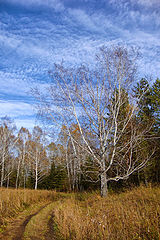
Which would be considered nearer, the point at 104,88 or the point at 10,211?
the point at 10,211

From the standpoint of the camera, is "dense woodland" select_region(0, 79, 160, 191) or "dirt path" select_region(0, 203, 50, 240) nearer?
"dirt path" select_region(0, 203, 50, 240)

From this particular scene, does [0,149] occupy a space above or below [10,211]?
above

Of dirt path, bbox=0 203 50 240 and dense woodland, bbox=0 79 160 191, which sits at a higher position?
dense woodland, bbox=0 79 160 191

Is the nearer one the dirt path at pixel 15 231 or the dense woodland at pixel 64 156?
the dirt path at pixel 15 231

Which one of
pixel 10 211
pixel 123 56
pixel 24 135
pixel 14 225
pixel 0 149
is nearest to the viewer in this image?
pixel 14 225

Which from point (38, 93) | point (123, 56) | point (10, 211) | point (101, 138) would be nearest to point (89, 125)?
point (101, 138)

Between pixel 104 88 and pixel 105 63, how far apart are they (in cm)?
136

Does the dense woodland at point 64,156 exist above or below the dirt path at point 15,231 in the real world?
above

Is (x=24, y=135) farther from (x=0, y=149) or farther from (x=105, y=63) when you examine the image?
→ (x=105, y=63)

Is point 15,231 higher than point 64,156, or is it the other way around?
point 64,156

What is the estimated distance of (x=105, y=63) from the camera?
859 centimetres

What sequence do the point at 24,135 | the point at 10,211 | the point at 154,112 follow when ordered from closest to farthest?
the point at 10,211 < the point at 154,112 < the point at 24,135

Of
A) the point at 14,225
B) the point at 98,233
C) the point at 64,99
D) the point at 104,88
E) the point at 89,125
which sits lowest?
the point at 14,225

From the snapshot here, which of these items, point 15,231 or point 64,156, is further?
point 64,156
